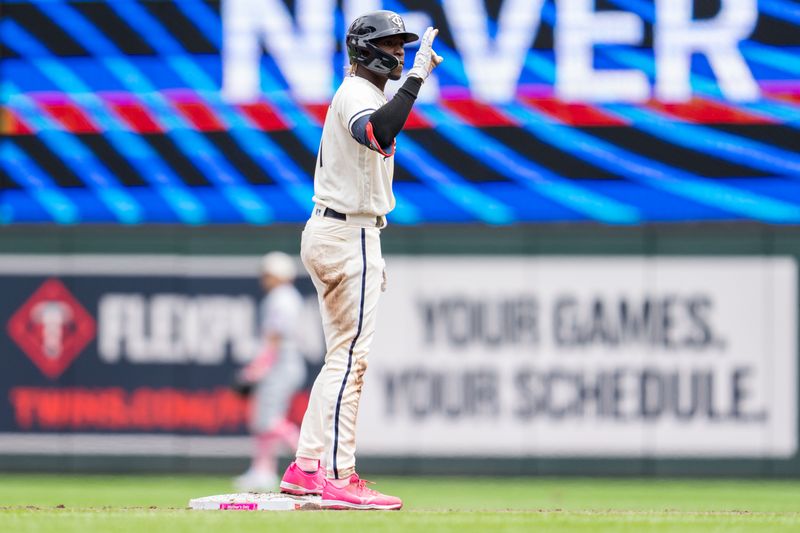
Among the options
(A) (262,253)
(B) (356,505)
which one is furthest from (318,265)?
(A) (262,253)

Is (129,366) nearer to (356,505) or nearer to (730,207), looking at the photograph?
(730,207)

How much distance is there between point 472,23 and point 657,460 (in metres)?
3.73

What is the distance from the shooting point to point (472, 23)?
43.5 feet

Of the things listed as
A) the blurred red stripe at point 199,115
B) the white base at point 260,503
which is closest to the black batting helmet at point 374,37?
the white base at point 260,503

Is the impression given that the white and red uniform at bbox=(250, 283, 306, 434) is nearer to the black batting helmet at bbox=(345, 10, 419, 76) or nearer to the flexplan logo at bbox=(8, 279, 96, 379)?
the flexplan logo at bbox=(8, 279, 96, 379)

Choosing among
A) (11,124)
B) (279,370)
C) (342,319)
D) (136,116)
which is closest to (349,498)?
(342,319)

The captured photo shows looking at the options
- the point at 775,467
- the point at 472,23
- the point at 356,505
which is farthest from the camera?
the point at 472,23

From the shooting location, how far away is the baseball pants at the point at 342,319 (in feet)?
21.5

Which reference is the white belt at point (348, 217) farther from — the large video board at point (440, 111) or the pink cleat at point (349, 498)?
the large video board at point (440, 111)

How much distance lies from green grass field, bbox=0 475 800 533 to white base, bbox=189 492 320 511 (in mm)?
176

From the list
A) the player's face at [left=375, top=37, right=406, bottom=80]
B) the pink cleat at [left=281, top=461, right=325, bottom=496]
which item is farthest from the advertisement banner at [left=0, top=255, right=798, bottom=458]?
the player's face at [left=375, top=37, right=406, bottom=80]

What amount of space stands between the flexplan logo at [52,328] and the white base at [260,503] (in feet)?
20.6

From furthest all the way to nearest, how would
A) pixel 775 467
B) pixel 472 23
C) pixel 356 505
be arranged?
pixel 472 23, pixel 775 467, pixel 356 505

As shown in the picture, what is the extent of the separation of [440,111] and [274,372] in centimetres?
295
